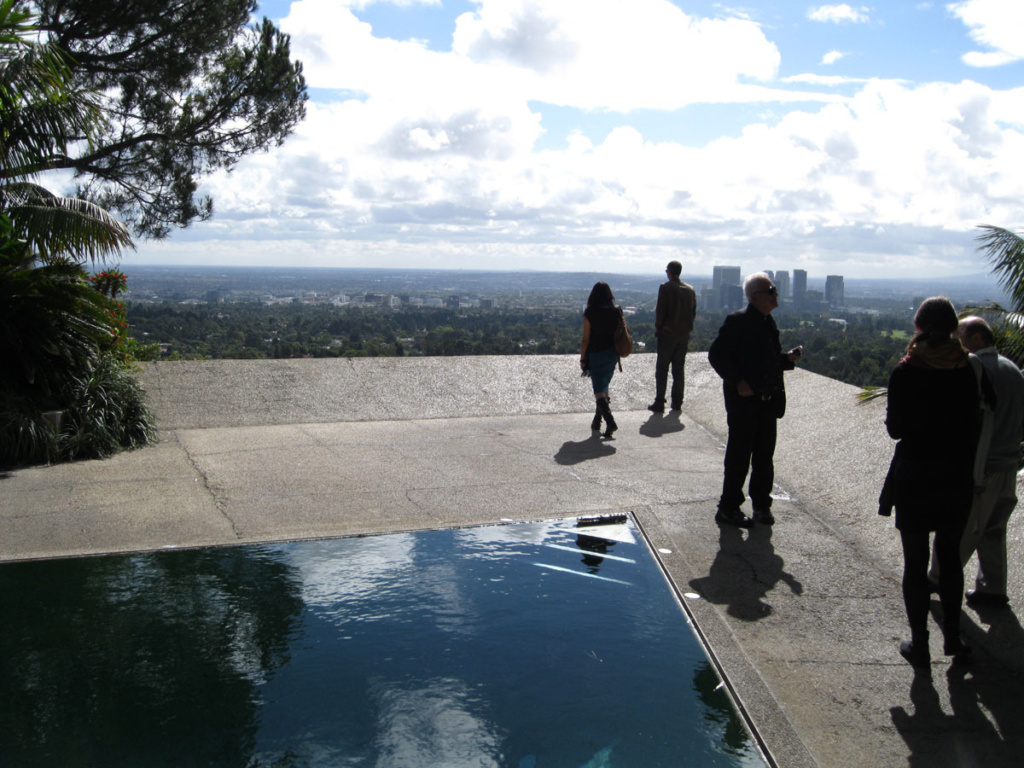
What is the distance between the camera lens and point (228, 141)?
46.6 feet

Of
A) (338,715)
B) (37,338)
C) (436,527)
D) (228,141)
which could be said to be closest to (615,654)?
(338,715)

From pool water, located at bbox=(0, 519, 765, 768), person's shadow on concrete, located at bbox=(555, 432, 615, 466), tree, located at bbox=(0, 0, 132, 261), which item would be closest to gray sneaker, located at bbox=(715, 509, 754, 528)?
pool water, located at bbox=(0, 519, 765, 768)

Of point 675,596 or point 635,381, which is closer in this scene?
point 675,596

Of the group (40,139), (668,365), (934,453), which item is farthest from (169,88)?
A: (934,453)

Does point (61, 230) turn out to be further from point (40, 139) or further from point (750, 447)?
point (750, 447)

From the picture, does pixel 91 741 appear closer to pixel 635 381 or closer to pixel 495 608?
pixel 495 608

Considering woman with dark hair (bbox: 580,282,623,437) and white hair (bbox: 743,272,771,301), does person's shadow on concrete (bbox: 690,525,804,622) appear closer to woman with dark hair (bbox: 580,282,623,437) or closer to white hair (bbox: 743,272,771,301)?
white hair (bbox: 743,272,771,301)

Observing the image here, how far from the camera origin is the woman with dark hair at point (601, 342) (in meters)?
9.20

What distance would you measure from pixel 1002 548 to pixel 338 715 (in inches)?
141

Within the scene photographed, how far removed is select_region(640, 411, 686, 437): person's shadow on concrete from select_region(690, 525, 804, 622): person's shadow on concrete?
3411 millimetres

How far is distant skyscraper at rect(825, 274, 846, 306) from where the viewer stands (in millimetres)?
20359

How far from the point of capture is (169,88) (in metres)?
13.5

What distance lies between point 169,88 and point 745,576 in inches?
474

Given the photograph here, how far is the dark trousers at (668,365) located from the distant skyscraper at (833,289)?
36.7ft
